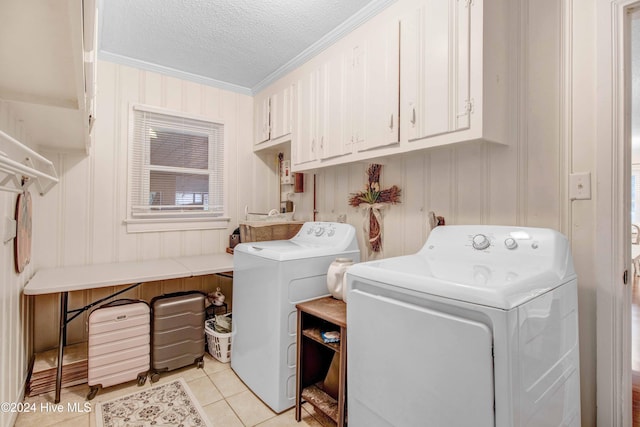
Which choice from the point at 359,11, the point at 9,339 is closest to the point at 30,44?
the point at 9,339

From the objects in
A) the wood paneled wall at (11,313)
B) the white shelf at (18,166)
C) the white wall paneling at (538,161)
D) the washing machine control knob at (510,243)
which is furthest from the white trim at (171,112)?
the washing machine control knob at (510,243)

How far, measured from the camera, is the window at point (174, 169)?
2.82m

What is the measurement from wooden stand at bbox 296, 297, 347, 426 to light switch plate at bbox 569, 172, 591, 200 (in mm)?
1206

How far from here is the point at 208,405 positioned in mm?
2006

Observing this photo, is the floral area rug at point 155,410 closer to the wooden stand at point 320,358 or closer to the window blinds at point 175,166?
the wooden stand at point 320,358

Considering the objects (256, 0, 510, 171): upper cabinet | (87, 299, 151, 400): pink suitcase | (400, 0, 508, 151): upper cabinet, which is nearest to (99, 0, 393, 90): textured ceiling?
(256, 0, 510, 171): upper cabinet

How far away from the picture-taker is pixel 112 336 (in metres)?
2.14

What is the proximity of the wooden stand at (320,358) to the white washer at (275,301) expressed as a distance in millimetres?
78

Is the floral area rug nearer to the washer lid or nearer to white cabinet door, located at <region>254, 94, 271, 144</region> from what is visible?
the washer lid

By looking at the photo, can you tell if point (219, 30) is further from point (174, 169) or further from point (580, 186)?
point (580, 186)

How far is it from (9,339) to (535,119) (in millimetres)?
2924

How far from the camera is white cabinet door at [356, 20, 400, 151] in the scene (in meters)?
1.78

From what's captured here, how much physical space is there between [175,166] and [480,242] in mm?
2662

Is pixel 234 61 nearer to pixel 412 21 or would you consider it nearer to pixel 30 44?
pixel 412 21
